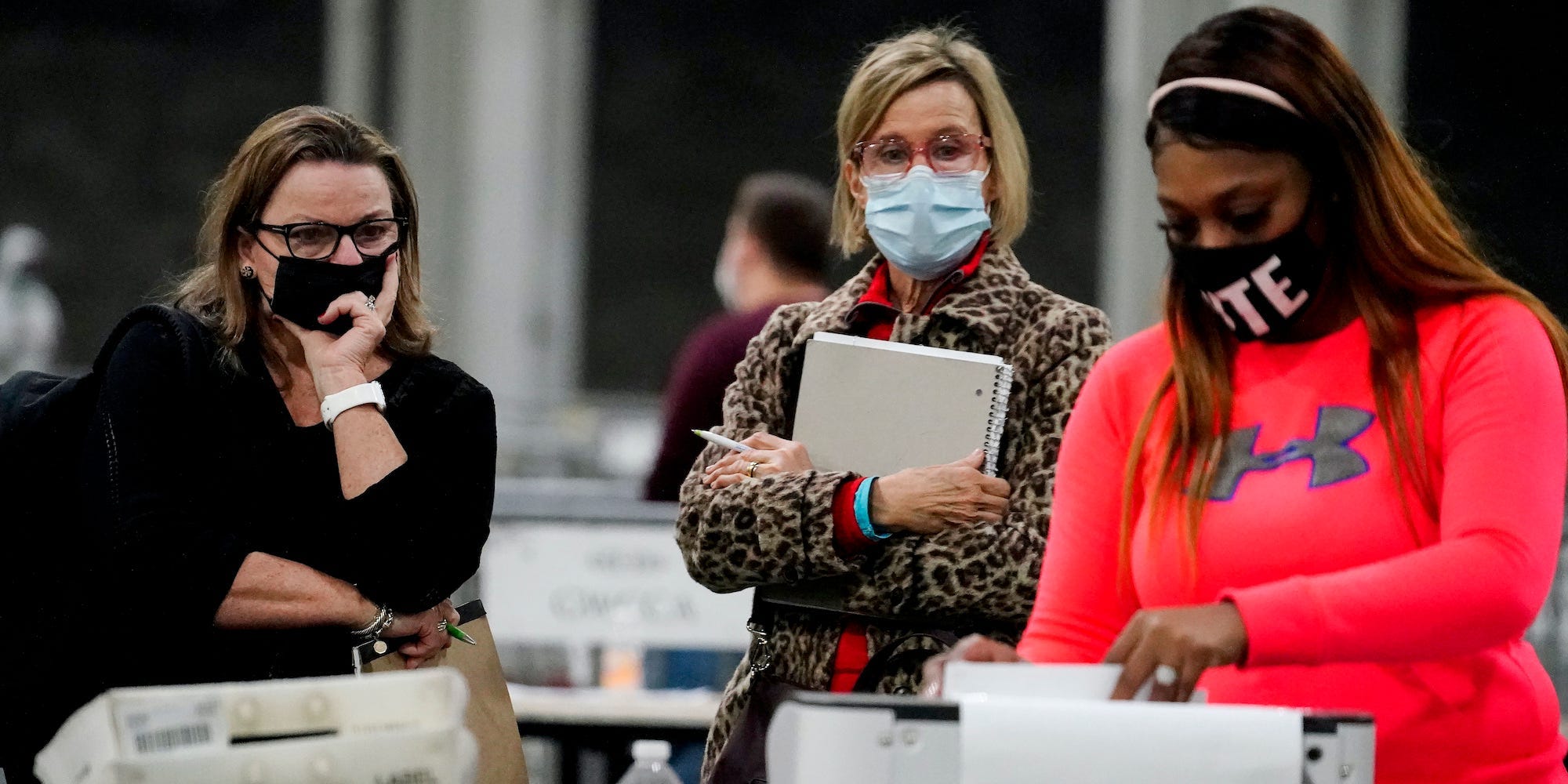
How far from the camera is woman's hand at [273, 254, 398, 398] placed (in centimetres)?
228

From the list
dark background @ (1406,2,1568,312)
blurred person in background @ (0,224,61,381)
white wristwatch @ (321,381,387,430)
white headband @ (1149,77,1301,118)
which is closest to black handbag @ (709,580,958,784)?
white wristwatch @ (321,381,387,430)

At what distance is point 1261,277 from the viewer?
1646mm

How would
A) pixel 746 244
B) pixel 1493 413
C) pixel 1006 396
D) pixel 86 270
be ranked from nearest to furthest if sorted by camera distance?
pixel 1493 413
pixel 1006 396
pixel 746 244
pixel 86 270

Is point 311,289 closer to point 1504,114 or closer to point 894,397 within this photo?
point 894,397

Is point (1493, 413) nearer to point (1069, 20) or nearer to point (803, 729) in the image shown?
point (803, 729)

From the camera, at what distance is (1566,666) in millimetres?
4137

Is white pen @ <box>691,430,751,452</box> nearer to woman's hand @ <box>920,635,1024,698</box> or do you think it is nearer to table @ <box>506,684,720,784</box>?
woman's hand @ <box>920,635,1024,698</box>

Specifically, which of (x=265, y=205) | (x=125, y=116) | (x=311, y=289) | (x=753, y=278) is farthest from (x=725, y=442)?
(x=125, y=116)

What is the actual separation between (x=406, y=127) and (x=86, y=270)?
3.28m

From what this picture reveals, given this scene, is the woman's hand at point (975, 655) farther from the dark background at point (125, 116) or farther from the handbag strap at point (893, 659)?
the dark background at point (125, 116)

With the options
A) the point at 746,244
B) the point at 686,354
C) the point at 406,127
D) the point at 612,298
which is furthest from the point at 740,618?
the point at 612,298

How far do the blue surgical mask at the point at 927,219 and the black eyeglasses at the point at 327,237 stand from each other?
707mm

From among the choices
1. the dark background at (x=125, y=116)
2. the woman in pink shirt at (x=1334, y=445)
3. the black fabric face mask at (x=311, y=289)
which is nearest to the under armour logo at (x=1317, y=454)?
the woman in pink shirt at (x=1334, y=445)

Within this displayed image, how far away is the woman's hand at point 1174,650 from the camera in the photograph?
1.43m
